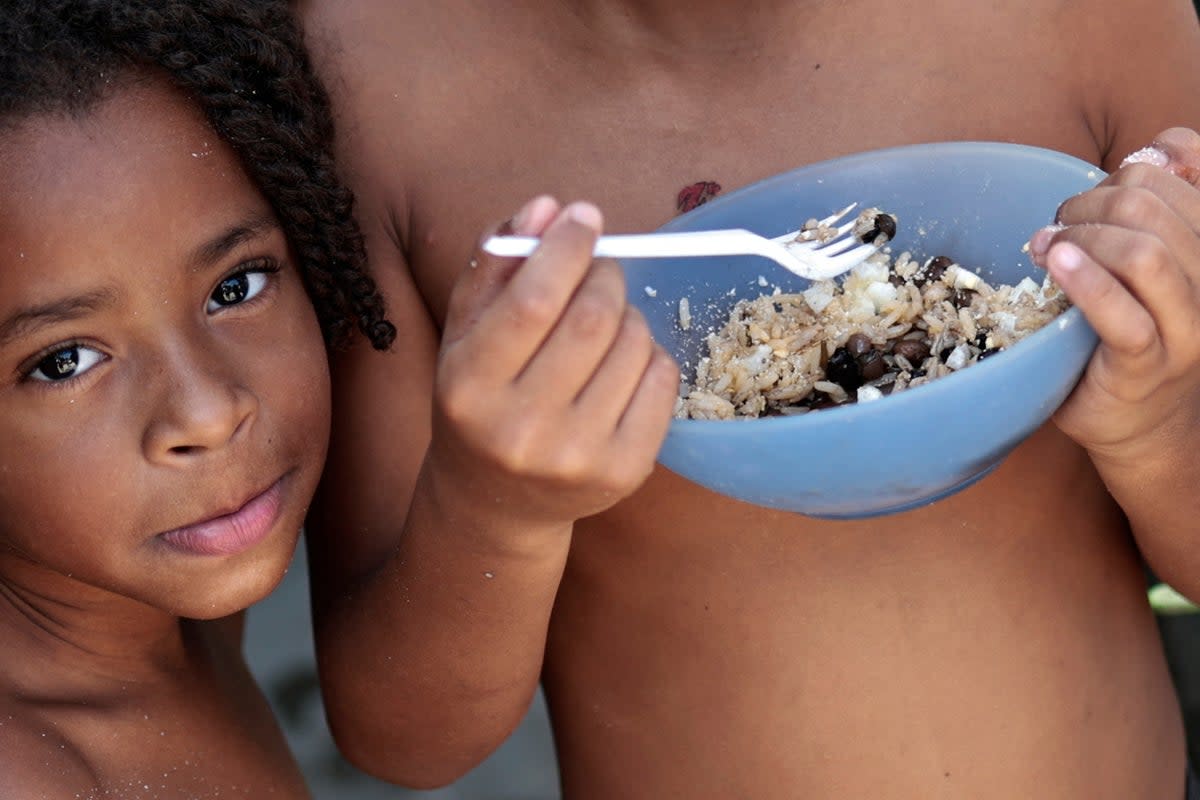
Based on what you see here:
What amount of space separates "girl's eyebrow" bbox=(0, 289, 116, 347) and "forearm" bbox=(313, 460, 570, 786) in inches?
12.1

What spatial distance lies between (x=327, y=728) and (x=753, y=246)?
1784 mm

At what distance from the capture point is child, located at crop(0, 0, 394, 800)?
1.19 m

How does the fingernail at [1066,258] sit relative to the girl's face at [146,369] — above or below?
above

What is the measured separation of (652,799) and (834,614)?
276 mm

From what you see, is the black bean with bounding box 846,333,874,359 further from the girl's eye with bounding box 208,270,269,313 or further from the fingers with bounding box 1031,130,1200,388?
the girl's eye with bounding box 208,270,269,313

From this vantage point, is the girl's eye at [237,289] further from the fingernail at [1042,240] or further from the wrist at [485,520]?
the fingernail at [1042,240]

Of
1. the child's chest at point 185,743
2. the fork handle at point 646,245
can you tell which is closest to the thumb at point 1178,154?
the fork handle at point 646,245

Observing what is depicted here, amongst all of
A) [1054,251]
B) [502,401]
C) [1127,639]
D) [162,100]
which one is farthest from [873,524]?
[162,100]

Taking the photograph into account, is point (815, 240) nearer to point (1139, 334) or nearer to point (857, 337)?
point (857, 337)

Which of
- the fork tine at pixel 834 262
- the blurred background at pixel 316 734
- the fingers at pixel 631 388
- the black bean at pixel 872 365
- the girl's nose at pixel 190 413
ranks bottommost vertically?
the blurred background at pixel 316 734

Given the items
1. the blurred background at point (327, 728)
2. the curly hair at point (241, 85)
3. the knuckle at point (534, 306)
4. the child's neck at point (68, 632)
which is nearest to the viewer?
the knuckle at point (534, 306)

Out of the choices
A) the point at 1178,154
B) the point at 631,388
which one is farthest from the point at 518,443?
the point at 1178,154

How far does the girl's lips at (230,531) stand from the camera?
49.4 inches

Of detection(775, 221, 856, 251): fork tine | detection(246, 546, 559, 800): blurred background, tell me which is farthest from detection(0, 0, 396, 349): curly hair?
detection(246, 546, 559, 800): blurred background
